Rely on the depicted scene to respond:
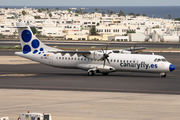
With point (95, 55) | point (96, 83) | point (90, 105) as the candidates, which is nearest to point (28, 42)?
point (95, 55)

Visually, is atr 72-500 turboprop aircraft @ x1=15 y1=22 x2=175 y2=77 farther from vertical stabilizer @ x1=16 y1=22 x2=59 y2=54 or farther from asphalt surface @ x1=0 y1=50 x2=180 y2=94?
asphalt surface @ x1=0 y1=50 x2=180 y2=94

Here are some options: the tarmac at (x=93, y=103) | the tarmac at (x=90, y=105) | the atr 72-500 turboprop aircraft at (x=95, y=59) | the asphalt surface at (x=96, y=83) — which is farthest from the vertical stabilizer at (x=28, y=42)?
the tarmac at (x=90, y=105)

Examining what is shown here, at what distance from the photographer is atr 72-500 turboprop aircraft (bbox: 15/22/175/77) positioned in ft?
129

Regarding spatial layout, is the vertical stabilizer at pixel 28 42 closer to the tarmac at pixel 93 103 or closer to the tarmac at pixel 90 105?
the tarmac at pixel 93 103

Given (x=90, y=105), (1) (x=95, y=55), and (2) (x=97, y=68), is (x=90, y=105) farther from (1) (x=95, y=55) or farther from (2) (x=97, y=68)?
(1) (x=95, y=55)

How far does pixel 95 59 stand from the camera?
41.6m

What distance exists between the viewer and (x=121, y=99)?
26562mm

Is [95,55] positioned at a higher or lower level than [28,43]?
lower

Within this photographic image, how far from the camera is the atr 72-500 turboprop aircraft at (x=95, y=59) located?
129 feet

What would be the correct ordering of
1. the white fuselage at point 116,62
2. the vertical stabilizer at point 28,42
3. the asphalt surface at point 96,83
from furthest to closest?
the vertical stabilizer at point 28,42 < the white fuselage at point 116,62 < the asphalt surface at point 96,83

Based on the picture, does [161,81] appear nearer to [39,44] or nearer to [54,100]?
[54,100]

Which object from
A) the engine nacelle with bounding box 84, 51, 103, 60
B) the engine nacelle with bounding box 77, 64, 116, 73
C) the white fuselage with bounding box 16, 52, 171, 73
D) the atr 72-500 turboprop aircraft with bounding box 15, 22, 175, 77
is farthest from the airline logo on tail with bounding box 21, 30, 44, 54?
the engine nacelle with bounding box 84, 51, 103, 60

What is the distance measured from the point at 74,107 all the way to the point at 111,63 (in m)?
17.7

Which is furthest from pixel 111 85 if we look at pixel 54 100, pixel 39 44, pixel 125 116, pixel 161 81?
pixel 39 44
